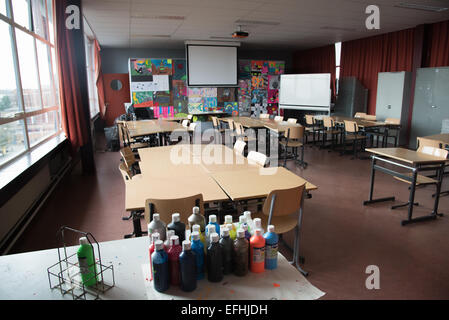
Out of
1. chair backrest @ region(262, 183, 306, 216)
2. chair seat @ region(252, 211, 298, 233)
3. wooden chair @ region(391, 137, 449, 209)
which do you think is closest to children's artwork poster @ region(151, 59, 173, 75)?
wooden chair @ region(391, 137, 449, 209)

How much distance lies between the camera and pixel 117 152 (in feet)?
25.8

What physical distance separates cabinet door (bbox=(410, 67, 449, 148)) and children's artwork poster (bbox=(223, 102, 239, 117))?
5.79 m

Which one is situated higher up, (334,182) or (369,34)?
(369,34)

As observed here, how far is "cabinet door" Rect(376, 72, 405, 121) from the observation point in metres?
7.97

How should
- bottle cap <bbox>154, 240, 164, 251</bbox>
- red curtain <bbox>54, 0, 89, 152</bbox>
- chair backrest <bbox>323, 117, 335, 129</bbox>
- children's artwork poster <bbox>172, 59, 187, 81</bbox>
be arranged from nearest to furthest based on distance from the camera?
bottle cap <bbox>154, 240, 164, 251</bbox> < red curtain <bbox>54, 0, 89, 152</bbox> < chair backrest <bbox>323, 117, 335, 129</bbox> < children's artwork poster <bbox>172, 59, 187, 81</bbox>

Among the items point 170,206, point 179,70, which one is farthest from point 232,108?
point 170,206

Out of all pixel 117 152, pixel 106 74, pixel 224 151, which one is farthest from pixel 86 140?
pixel 106 74

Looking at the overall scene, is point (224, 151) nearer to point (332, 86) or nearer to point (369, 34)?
point (369, 34)

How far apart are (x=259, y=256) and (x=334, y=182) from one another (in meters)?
4.16

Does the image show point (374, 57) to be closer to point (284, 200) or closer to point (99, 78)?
point (284, 200)

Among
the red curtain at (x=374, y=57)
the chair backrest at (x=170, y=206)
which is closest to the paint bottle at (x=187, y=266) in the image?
the chair backrest at (x=170, y=206)

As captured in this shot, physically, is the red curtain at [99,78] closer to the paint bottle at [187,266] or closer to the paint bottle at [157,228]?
the paint bottle at [157,228]

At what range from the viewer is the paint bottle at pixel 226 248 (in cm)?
135

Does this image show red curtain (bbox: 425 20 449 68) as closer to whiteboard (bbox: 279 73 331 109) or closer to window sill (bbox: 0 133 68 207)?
whiteboard (bbox: 279 73 331 109)
